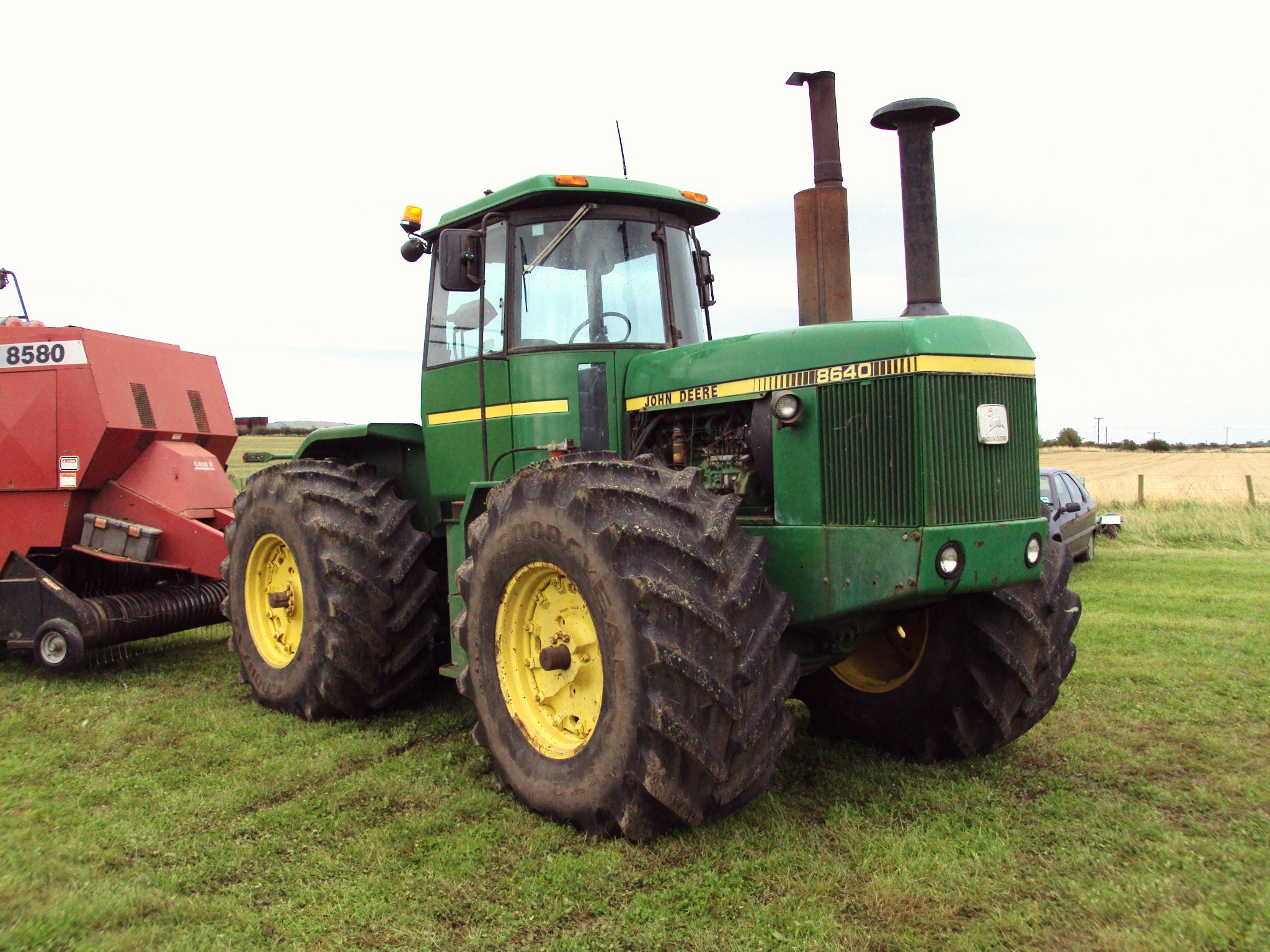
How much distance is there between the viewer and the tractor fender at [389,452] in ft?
20.1

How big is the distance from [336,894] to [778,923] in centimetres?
150

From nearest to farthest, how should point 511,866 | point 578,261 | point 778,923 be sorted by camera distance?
Answer: point 778,923, point 511,866, point 578,261

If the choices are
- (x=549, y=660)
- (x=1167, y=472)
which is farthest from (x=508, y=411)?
(x=1167, y=472)

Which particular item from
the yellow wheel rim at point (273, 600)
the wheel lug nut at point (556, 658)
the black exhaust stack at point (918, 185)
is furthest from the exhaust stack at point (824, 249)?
the yellow wheel rim at point (273, 600)

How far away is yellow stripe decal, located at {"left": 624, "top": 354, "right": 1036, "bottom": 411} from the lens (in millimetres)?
3855

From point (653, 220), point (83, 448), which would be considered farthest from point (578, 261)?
point (83, 448)

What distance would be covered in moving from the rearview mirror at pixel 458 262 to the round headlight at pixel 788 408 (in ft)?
5.68

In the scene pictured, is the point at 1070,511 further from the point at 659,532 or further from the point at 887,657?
the point at 659,532

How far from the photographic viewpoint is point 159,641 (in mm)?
8258

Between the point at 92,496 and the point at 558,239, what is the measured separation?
4523 millimetres

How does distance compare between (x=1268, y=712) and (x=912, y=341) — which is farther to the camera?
(x=1268, y=712)

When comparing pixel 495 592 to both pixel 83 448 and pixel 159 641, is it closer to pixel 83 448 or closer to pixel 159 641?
pixel 83 448

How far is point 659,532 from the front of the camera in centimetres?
369

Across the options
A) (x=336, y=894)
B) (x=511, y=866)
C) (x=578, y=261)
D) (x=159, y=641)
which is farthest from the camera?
(x=159, y=641)
